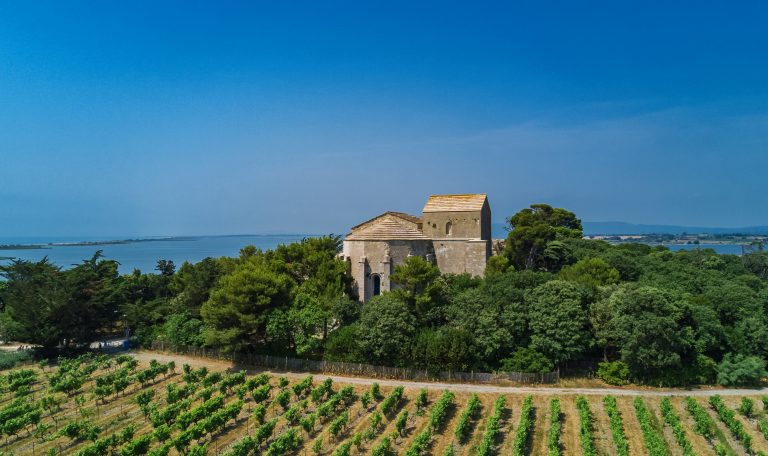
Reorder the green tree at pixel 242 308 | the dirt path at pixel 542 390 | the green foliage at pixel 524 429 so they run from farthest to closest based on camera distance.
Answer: the green tree at pixel 242 308
the dirt path at pixel 542 390
the green foliage at pixel 524 429

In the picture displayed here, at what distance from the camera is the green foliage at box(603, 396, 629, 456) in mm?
23344

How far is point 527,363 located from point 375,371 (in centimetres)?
1055

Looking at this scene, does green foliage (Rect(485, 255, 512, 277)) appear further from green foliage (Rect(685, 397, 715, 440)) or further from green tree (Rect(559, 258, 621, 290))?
green foliage (Rect(685, 397, 715, 440))

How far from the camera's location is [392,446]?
80.1ft

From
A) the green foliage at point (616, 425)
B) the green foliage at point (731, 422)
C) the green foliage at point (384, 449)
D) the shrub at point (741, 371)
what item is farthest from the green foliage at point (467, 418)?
the shrub at point (741, 371)

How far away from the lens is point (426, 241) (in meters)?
48.2

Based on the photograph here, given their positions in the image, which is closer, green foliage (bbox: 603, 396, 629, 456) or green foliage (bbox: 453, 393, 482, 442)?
green foliage (bbox: 603, 396, 629, 456)

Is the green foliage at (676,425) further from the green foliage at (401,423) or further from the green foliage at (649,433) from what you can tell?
the green foliage at (401,423)

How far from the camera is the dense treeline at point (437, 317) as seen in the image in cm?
3180

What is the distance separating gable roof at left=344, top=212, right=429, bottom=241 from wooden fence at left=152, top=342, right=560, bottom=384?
13707 millimetres

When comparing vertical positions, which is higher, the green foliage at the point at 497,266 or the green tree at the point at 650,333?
the green foliage at the point at 497,266

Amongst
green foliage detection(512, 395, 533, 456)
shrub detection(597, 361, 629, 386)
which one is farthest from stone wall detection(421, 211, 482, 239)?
green foliage detection(512, 395, 533, 456)

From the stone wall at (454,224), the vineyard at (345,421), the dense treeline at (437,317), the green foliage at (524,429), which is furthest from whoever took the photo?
the stone wall at (454,224)

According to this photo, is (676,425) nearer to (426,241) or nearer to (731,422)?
(731,422)
